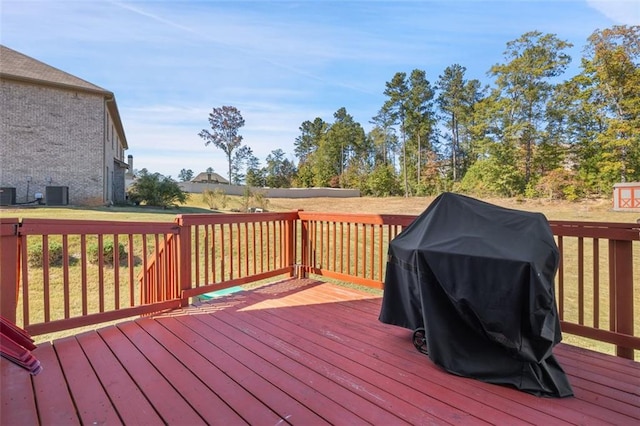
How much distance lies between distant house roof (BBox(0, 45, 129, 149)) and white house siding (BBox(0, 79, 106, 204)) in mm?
322

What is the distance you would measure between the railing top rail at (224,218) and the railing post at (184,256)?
0.04 metres

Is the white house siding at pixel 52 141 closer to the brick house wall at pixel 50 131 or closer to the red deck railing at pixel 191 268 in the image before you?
the brick house wall at pixel 50 131

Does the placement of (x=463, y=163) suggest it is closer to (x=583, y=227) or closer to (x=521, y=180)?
(x=521, y=180)

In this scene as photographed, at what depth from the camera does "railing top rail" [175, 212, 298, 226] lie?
305 centimetres

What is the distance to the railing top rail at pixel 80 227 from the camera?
7.06ft

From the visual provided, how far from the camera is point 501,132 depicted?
2206 centimetres

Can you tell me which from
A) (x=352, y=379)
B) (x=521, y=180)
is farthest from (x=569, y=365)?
(x=521, y=180)

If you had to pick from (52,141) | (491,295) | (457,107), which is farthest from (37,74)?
(457,107)

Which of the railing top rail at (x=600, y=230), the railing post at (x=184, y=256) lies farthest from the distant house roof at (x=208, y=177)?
the railing top rail at (x=600, y=230)

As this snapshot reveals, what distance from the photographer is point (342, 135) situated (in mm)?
35562

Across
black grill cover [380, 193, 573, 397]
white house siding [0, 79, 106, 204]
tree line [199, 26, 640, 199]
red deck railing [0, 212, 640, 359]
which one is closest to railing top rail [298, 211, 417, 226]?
red deck railing [0, 212, 640, 359]

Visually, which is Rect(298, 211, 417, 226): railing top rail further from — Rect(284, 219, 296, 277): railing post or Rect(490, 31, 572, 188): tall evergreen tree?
Rect(490, 31, 572, 188): tall evergreen tree

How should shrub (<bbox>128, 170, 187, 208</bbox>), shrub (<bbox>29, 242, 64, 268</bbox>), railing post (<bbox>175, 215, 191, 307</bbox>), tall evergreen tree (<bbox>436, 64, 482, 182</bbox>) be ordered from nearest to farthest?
railing post (<bbox>175, 215, 191, 307</bbox>) → shrub (<bbox>29, 242, 64, 268</bbox>) → shrub (<bbox>128, 170, 187, 208</bbox>) → tall evergreen tree (<bbox>436, 64, 482, 182</bbox>)

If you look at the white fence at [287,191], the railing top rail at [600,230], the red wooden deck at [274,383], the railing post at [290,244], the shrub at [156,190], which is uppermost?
the white fence at [287,191]
